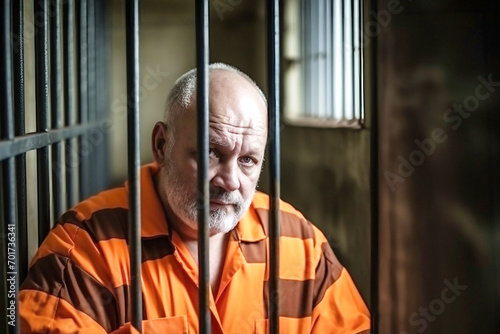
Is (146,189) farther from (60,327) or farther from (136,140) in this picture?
(136,140)

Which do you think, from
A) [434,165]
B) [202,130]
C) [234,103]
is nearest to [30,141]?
[202,130]

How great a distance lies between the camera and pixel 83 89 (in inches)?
91.0

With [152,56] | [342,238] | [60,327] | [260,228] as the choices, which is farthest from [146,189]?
[152,56]

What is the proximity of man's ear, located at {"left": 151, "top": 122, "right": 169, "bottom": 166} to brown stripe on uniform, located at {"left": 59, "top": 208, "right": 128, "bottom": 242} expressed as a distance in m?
0.19

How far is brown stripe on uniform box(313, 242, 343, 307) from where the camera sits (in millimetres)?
1566

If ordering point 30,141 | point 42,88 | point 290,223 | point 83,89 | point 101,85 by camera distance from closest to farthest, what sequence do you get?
1. point 30,141
2. point 42,88
3. point 290,223
4. point 83,89
5. point 101,85

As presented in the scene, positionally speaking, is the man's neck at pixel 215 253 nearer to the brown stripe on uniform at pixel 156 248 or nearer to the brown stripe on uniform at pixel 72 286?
the brown stripe on uniform at pixel 156 248

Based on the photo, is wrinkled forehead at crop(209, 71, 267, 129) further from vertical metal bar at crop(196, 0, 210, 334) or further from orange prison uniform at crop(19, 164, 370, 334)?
vertical metal bar at crop(196, 0, 210, 334)

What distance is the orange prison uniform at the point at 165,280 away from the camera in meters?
1.34

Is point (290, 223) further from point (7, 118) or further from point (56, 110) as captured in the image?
point (7, 118)

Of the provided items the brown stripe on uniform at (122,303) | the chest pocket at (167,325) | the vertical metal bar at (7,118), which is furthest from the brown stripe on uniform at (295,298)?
the vertical metal bar at (7,118)

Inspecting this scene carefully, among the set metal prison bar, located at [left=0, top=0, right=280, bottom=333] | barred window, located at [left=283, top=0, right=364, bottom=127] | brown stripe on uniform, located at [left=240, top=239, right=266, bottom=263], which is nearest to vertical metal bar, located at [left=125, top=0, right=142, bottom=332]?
metal prison bar, located at [left=0, top=0, right=280, bottom=333]

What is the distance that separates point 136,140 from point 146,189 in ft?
1.99

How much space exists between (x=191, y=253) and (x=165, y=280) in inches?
4.7
